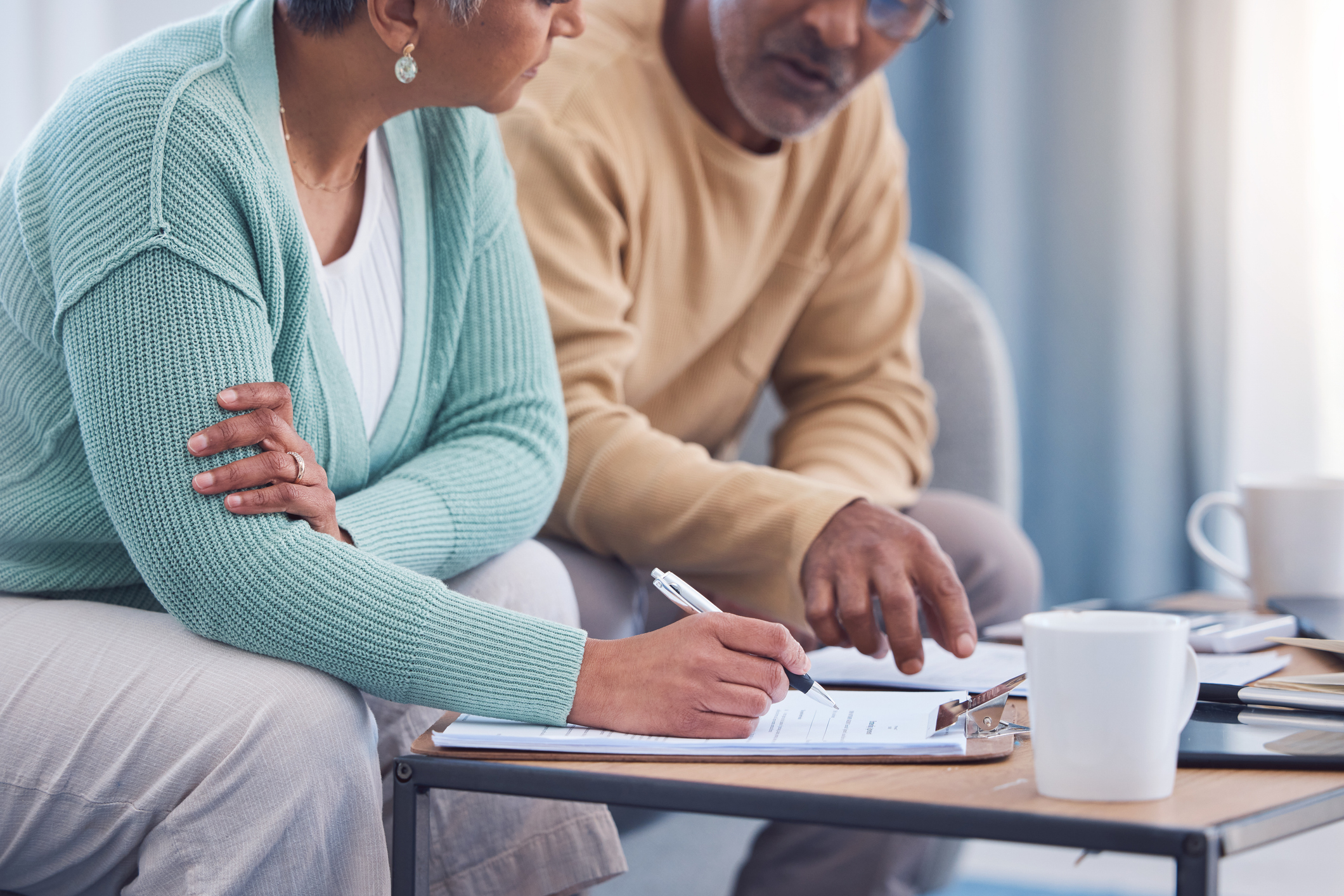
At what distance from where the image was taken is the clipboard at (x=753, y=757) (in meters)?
0.64

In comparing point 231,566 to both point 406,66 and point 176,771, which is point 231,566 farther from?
point 406,66

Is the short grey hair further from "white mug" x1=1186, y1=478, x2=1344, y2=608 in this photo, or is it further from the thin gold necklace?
"white mug" x1=1186, y1=478, x2=1344, y2=608

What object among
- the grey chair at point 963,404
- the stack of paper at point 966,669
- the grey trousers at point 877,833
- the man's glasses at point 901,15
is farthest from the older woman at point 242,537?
the grey chair at point 963,404

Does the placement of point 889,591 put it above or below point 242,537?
below

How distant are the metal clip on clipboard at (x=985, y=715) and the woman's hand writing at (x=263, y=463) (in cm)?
40

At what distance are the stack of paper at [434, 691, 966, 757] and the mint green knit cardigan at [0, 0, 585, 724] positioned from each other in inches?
1.1

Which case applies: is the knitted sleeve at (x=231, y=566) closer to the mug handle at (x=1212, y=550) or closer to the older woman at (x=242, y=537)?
the older woman at (x=242, y=537)

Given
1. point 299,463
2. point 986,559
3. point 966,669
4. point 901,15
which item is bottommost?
point 986,559

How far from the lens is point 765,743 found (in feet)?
2.16

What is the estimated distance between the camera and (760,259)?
61.6 inches

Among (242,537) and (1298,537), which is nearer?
(242,537)

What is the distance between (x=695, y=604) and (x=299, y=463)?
0.26m

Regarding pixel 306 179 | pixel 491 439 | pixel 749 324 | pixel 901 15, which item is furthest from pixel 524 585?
pixel 901 15

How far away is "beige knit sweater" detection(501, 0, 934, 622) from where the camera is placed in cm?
Answer: 117
